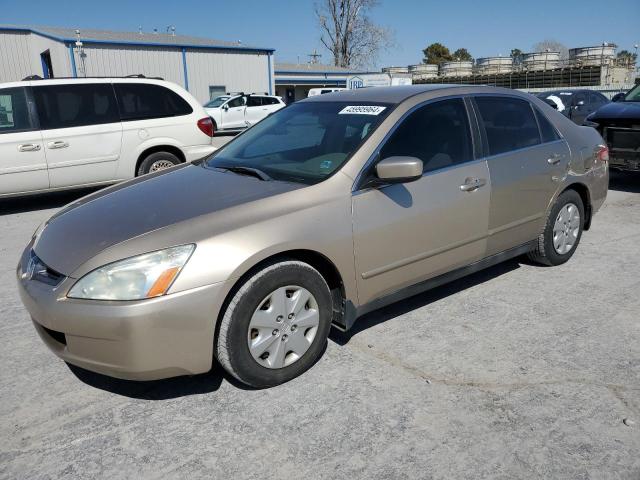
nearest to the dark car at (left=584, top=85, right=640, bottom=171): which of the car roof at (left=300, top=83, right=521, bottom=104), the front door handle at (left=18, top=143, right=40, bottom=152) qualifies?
the car roof at (left=300, top=83, right=521, bottom=104)

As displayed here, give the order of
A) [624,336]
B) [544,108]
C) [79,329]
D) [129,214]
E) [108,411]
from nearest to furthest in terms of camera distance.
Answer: [79,329]
[108,411]
[129,214]
[624,336]
[544,108]

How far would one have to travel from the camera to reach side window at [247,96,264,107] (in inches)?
977

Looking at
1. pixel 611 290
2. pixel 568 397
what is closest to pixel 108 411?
pixel 568 397

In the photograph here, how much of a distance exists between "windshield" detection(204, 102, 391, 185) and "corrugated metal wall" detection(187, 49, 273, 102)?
88.7 feet

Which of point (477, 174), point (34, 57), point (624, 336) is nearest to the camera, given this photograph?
point (624, 336)

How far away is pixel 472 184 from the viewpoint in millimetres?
3736

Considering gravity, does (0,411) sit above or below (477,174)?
below

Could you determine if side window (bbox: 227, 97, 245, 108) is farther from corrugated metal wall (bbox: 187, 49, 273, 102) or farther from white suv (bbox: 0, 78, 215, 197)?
white suv (bbox: 0, 78, 215, 197)

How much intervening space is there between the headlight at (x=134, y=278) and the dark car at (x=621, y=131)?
7276 millimetres

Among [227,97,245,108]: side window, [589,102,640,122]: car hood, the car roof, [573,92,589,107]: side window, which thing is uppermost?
[227,97,245,108]: side window

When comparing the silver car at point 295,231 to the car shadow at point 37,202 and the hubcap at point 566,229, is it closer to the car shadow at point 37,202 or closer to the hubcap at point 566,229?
the hubcap at point 566,229

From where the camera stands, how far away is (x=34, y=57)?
98.0 ft

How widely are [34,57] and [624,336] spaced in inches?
1313

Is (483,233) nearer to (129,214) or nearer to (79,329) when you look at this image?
(129,214)
